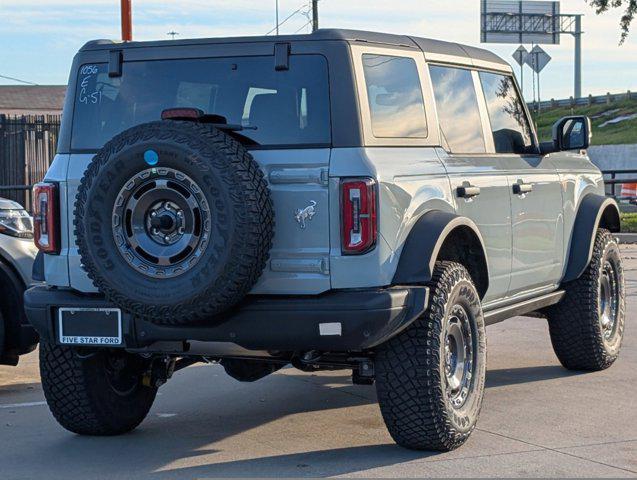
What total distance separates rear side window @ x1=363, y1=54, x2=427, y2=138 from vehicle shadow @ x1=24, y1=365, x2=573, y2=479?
5.24ft

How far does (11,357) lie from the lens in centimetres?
835

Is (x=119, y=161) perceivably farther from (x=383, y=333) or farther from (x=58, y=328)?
(x=383, y=333)

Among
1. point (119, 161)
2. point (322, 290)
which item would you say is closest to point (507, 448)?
point (322, 290)

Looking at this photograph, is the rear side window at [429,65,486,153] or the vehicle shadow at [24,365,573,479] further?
the rear side window at [429,65,486,153]

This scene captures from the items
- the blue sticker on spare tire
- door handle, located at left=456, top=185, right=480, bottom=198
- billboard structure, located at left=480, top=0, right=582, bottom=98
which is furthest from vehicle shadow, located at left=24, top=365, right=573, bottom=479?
billboard structure, located at left=480, top=0, right=582, bottom=98

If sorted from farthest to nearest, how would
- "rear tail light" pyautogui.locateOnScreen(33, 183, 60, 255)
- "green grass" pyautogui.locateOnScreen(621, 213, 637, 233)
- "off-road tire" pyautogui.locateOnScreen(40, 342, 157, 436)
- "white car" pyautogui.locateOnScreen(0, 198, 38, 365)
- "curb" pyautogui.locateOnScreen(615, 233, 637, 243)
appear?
1. "green grass" pyautogui.locateOnScreen(621, 213, 637, 233)
2. "curb" pyautogui.locateOnScreen(615, 233, 637, 243)
3. "white car" pyautogui.locateOnScreen(0, 198, 38, 365)
4. "off-road tire" pyautogui.locateOnScreen(40, 342, 157, 436)
5. "rear tail light" pyautogui.locateOnScreen(33, 183, 60, 255)

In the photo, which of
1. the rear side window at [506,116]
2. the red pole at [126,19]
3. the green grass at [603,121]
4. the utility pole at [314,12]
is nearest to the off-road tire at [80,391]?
the rear side window at [506,116]

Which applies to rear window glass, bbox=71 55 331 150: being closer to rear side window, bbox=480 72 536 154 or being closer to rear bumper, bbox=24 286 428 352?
rear bumper, bbox=24 286 428 352

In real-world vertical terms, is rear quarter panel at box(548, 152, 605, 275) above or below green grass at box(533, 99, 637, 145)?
below

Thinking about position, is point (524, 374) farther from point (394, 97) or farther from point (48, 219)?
point (48, 219)

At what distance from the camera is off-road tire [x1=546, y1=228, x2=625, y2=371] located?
8.70 metres

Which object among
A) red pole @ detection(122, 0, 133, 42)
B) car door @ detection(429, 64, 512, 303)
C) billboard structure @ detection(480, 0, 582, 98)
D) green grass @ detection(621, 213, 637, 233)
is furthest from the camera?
billboard structure @ detection(480, 0, 582, 98)

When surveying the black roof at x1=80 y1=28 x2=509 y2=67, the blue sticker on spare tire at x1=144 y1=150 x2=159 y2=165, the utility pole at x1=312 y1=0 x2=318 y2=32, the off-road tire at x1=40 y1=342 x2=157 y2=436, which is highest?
the utility pole at x1=312 y1=0 x2=318 y2=32

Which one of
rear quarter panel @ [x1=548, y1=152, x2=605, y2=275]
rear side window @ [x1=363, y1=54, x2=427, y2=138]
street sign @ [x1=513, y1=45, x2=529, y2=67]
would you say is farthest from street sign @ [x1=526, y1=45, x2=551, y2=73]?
rear side window @ [x1=363, y1=54, x2=427, y2=138]
